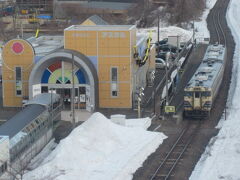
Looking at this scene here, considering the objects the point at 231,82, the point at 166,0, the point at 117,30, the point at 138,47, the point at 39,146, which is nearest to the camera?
the point at 39,146

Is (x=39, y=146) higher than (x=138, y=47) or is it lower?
lower

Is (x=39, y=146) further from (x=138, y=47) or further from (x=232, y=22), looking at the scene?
(x=232, y=22)

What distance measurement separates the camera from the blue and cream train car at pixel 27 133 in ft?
99.9

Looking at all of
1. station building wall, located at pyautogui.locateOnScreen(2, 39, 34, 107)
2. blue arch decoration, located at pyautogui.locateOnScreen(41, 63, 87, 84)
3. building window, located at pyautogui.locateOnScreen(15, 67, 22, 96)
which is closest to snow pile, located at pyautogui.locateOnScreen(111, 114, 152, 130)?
blue arch decoration, located at pyautogui.locateOnScreen(41, 63, 87, 84)

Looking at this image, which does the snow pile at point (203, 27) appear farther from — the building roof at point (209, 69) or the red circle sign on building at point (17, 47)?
the red circle sign on building at point (17, 47)

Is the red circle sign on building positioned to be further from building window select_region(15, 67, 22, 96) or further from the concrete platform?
the concrete platform

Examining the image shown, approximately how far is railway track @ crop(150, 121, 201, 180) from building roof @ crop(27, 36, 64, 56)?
40.2 feet

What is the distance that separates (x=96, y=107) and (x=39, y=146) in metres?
9.84

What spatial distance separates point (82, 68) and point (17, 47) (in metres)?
5.16

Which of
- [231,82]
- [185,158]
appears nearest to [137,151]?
[185,158]

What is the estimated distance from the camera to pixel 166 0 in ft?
333

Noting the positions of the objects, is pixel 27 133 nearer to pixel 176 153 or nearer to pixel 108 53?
pixel 176 153

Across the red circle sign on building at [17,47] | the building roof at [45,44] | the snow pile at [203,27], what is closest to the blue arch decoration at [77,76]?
the building roof at [45,44]

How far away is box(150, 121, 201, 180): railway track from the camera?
102ft
